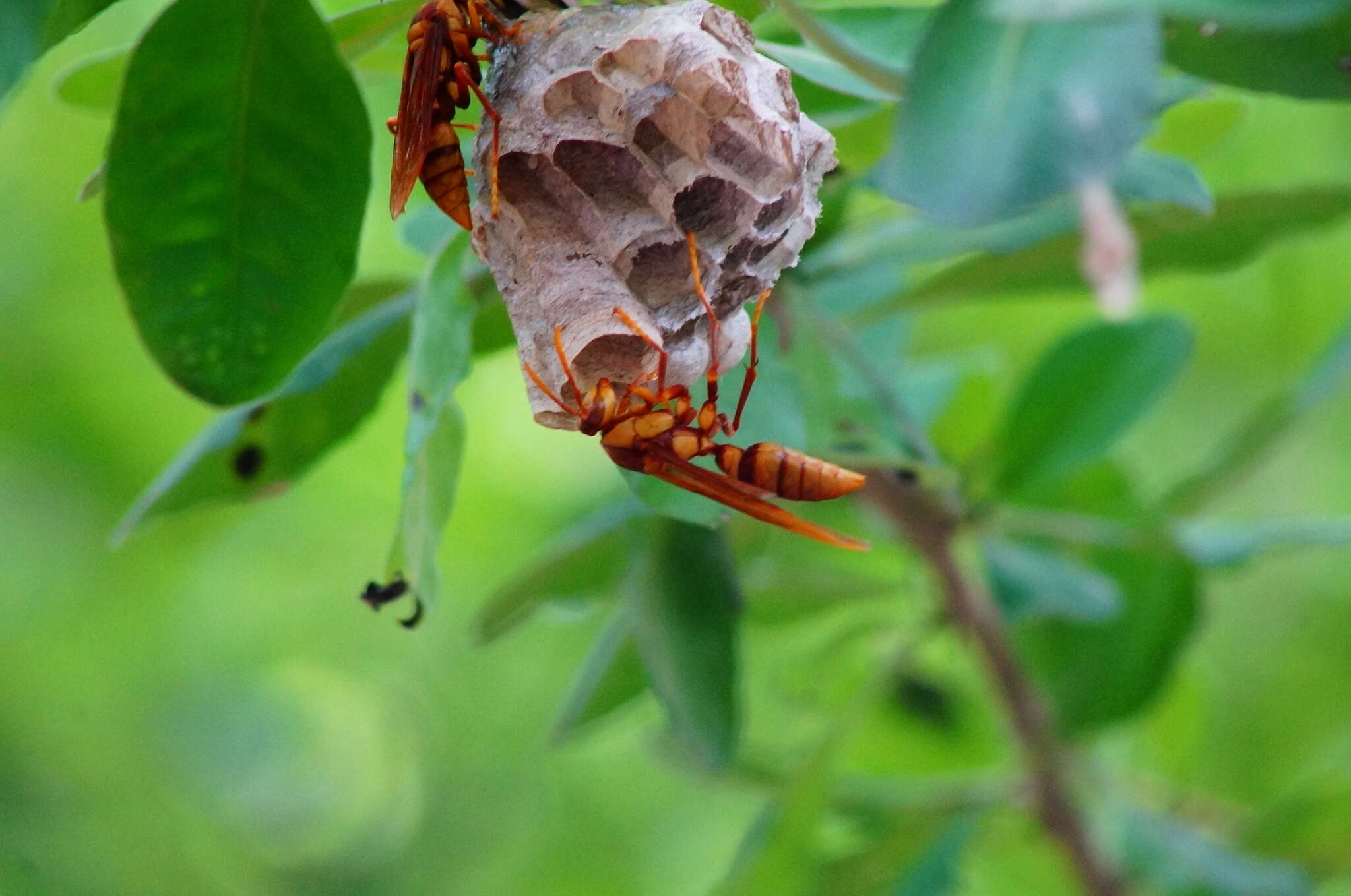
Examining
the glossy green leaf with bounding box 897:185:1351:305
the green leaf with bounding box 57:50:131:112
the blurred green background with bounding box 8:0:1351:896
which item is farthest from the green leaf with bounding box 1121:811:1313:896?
the green leaf with bounding box 57:50:131:112

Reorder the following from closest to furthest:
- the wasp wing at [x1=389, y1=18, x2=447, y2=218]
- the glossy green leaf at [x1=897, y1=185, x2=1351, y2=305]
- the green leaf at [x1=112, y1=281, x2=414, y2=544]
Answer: the wasp wing at [x1=389, y1=18, x2=447, y2=218]
the green leaf at [x1=112, y1=281, x2=414, y2=544]
the glossy green leaf at [x1=897, y1=185, x2=1351, y2=305]

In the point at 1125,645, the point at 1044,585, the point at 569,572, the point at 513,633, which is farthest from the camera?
the point at 513,633

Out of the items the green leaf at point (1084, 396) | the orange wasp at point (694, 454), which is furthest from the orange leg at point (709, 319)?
the green leaf at point (1084, 396)

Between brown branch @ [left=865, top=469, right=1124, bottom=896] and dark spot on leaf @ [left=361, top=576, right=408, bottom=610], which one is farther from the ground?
dark spot on leaf @ [left=361, top=576, right=408, bottom=610]

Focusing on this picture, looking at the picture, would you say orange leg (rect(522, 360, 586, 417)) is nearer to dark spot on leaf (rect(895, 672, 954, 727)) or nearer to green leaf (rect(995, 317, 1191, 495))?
green leaf (rect(995, 317, 1191, 495))

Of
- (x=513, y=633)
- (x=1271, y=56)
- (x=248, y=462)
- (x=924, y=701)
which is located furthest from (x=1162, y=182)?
(x=513, y=633)

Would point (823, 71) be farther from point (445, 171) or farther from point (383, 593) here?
point (383, 593)

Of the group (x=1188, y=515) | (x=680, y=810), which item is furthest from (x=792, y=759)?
(x=680, y=810)
